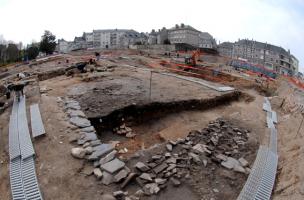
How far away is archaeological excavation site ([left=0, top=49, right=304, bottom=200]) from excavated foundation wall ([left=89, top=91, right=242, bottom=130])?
4 centimetres

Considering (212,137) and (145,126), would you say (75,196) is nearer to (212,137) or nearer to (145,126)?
(212,137)

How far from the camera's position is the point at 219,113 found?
12734mm

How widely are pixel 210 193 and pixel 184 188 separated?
0.62 metres

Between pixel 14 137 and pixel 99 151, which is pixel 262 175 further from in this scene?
pixel 14 137

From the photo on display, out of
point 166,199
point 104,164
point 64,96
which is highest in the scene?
point 64,96

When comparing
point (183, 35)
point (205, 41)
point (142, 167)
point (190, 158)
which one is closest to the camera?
point (142, 167)

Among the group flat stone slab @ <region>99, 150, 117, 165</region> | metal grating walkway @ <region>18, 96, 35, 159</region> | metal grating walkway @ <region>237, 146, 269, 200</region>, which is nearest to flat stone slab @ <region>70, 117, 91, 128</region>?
metal grating walkway @ <region>18, 96, 35, 159</region>

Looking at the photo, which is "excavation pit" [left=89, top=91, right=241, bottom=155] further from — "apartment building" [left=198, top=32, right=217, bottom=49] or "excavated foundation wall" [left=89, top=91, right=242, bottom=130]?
"apartment building" [left=198, top=32, right=217, bottom=49]

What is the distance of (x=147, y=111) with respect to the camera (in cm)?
1243

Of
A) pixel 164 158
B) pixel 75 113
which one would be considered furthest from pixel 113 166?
pixel 75 113

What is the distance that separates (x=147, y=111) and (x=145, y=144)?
91.2 inches

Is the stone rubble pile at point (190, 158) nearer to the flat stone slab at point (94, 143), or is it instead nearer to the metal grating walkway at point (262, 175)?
the metal grating walkway at point (262, 175)

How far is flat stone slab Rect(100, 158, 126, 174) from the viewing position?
675 centimetres

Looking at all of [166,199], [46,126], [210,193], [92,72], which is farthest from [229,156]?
[92,72]
